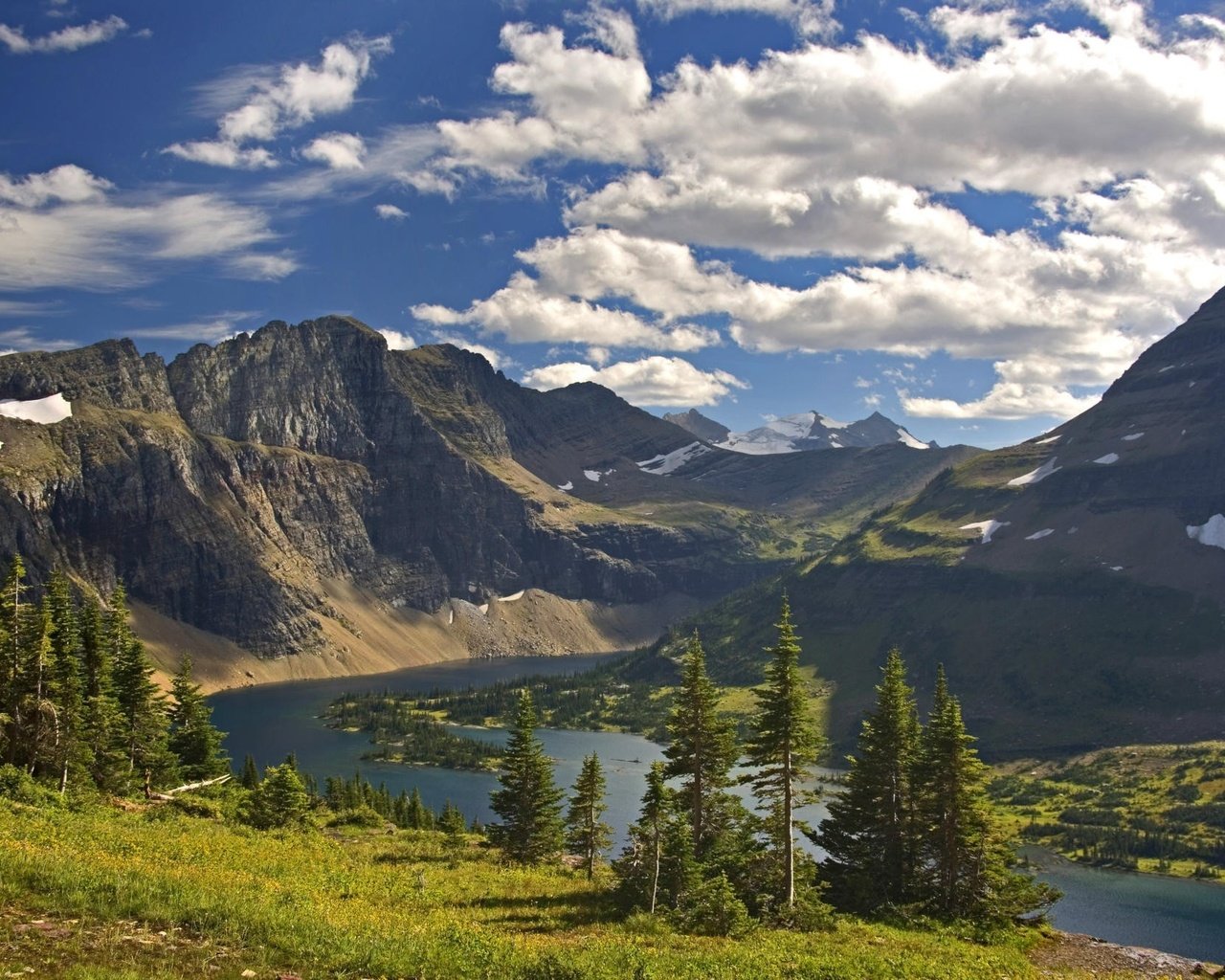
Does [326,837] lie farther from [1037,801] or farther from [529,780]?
[1037,801]

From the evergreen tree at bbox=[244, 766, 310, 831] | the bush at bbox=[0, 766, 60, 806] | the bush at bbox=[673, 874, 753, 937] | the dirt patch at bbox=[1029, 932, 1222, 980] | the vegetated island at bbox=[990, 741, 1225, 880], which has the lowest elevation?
the vegetated island at bbox=[990, 741, 1225, 880]

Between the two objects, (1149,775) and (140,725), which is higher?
(140,725)

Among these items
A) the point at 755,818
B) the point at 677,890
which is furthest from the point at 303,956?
the point at 755,818

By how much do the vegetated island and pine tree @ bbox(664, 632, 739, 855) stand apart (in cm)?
9733

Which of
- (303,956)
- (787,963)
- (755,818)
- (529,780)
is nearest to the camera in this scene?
(303,956)

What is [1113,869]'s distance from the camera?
463 feet

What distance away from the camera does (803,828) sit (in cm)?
4756

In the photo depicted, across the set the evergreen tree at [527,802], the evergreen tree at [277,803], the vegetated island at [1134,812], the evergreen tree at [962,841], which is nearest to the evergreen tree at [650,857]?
the evergreen tree at [962,841]

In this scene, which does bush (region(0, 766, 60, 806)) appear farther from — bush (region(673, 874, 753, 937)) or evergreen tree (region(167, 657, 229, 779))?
bush (region(673, 874, 753, 937))

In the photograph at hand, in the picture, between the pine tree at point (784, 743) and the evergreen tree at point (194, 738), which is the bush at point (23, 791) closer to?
the evergreen tree at point (194, 738)

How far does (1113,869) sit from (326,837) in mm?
127720

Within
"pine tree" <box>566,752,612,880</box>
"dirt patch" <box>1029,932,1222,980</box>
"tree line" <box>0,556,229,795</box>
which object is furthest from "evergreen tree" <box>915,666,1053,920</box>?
"tree line" <box>0,556,229,795</box>

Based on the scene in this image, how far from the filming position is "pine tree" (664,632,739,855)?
50.4 m

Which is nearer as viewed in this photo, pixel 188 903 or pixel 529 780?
pixel 188 903
